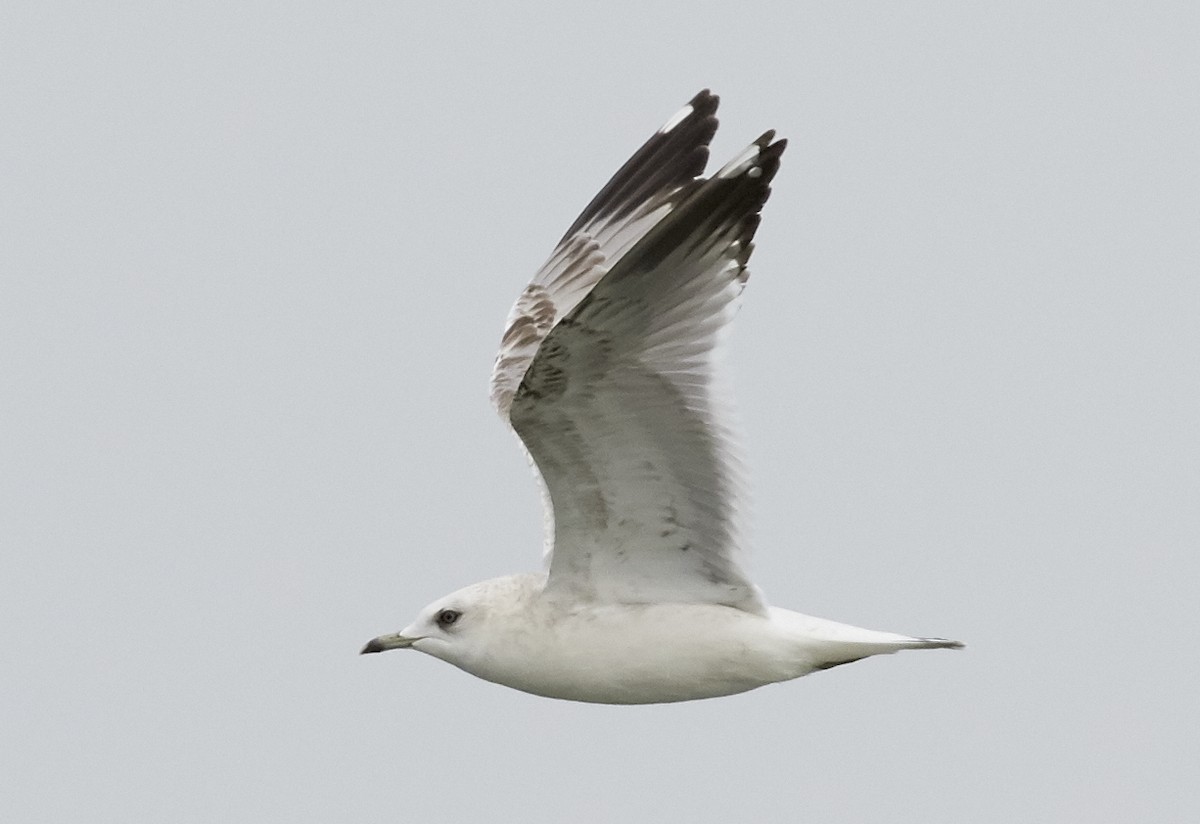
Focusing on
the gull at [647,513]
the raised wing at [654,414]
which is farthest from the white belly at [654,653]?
the raised wing at [654,414]

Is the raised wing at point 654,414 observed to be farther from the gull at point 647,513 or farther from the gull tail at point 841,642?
the gull tail at point 841,642

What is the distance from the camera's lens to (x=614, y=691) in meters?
9.63

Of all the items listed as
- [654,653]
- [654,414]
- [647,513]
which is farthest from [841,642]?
[654,414]

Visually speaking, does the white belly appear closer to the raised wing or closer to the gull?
the gull

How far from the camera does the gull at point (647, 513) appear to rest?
8562mm

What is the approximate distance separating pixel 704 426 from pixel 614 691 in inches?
56.1

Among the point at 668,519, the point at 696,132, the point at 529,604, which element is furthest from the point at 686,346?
the point at 696,132

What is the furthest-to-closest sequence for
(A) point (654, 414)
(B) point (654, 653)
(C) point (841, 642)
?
1. (B) point (654, 653)
2. (C) point (841, 642)
3. (A) point (654, 414)

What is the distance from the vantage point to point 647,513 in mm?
9383

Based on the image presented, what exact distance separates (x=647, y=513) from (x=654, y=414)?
59 cm

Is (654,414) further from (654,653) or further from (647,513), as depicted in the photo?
(654,653)

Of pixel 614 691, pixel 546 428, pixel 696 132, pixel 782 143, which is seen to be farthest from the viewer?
pixel 696 132

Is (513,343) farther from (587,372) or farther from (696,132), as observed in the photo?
(587,372)

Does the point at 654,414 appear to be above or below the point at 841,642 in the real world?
above
